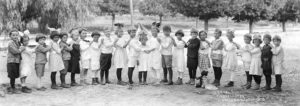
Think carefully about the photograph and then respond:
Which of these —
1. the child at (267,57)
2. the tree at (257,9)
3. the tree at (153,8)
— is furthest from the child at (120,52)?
the tree at (153,8)

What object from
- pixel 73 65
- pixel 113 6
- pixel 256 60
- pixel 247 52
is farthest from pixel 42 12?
pixel 113 6

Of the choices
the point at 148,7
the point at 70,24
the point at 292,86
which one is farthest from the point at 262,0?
the point at 292,86

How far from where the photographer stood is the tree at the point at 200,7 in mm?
29906

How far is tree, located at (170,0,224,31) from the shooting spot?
29.9 metres

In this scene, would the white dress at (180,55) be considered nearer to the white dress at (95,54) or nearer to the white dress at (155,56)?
the white dress at (155,56)

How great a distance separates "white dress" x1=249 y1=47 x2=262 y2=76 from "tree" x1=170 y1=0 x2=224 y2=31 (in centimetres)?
2217

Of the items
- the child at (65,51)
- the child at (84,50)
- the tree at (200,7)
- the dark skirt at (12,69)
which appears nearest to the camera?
the dark skirt at (12,69)

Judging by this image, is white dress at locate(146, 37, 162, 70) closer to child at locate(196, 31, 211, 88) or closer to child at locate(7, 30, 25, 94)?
child at locate(196, 31, 211, 88)

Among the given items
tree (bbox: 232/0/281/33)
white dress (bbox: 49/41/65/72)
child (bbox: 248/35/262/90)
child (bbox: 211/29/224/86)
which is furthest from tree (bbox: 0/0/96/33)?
tree (bbox: 232/0/281/33)

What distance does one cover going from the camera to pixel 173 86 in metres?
8.42

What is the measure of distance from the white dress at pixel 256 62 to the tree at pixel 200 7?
72.7 feet

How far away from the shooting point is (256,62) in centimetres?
778

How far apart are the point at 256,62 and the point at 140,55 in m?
2.61

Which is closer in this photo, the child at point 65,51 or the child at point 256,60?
the child at point 256,60
